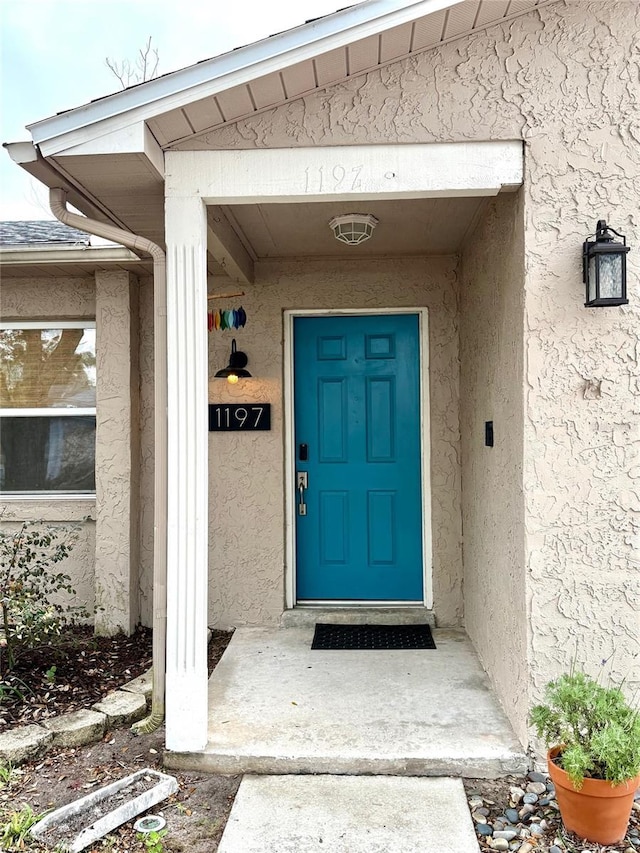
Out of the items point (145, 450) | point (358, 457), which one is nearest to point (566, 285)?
point (358, 457)

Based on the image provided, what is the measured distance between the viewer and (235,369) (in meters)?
4.70

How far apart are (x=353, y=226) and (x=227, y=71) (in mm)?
1334

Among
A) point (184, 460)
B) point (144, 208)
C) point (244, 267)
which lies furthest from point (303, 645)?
point (144, 208)

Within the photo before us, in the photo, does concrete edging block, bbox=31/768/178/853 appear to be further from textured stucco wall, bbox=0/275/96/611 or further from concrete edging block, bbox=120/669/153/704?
textured stucco wall, bbox=0/275/96/611

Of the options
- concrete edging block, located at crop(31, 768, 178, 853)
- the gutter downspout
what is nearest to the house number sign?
the gutter downspout

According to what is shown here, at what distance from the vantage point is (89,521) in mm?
4863

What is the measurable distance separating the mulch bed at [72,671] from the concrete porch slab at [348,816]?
55.9 inches

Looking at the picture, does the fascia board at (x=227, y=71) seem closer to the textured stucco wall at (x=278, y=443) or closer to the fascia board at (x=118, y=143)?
the fascia board at (x=118, y=143)

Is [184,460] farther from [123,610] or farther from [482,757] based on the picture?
[123,610]

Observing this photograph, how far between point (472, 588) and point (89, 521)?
297 centimetres

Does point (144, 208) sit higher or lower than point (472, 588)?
higher

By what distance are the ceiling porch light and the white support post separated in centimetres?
108

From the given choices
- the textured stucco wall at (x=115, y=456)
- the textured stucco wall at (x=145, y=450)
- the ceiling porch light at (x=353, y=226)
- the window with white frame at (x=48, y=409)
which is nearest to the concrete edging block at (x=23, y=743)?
the textured stucco wall at (x=115, y=456)

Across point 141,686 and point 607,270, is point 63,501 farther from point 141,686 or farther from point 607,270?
point 607,270
